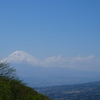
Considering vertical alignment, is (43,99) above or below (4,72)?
below

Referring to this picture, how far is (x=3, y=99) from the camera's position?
70.0 feet

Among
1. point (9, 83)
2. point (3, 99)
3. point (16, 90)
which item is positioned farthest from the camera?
point (9, 83)

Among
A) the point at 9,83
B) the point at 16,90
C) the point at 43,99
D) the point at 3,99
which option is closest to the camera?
the point at 3,99

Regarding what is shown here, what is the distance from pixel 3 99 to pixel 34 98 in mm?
8654

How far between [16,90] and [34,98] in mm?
6381

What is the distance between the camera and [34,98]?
29.5m

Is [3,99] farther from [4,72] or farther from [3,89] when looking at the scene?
[4,72]

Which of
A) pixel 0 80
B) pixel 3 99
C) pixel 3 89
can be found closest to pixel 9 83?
pixel 0 80

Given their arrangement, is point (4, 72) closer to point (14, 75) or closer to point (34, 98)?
point (14, 75)

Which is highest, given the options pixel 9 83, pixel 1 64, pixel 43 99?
pixel 1 64

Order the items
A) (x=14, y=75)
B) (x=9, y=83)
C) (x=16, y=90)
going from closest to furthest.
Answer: (x=16, y=90)
(x=9, y=83)
(x=14, y=75)

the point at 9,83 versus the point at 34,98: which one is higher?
the point at 9,83

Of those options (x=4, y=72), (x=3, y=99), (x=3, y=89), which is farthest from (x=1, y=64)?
(x=3, y=99)

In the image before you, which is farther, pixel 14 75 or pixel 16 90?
pixel 14 75
